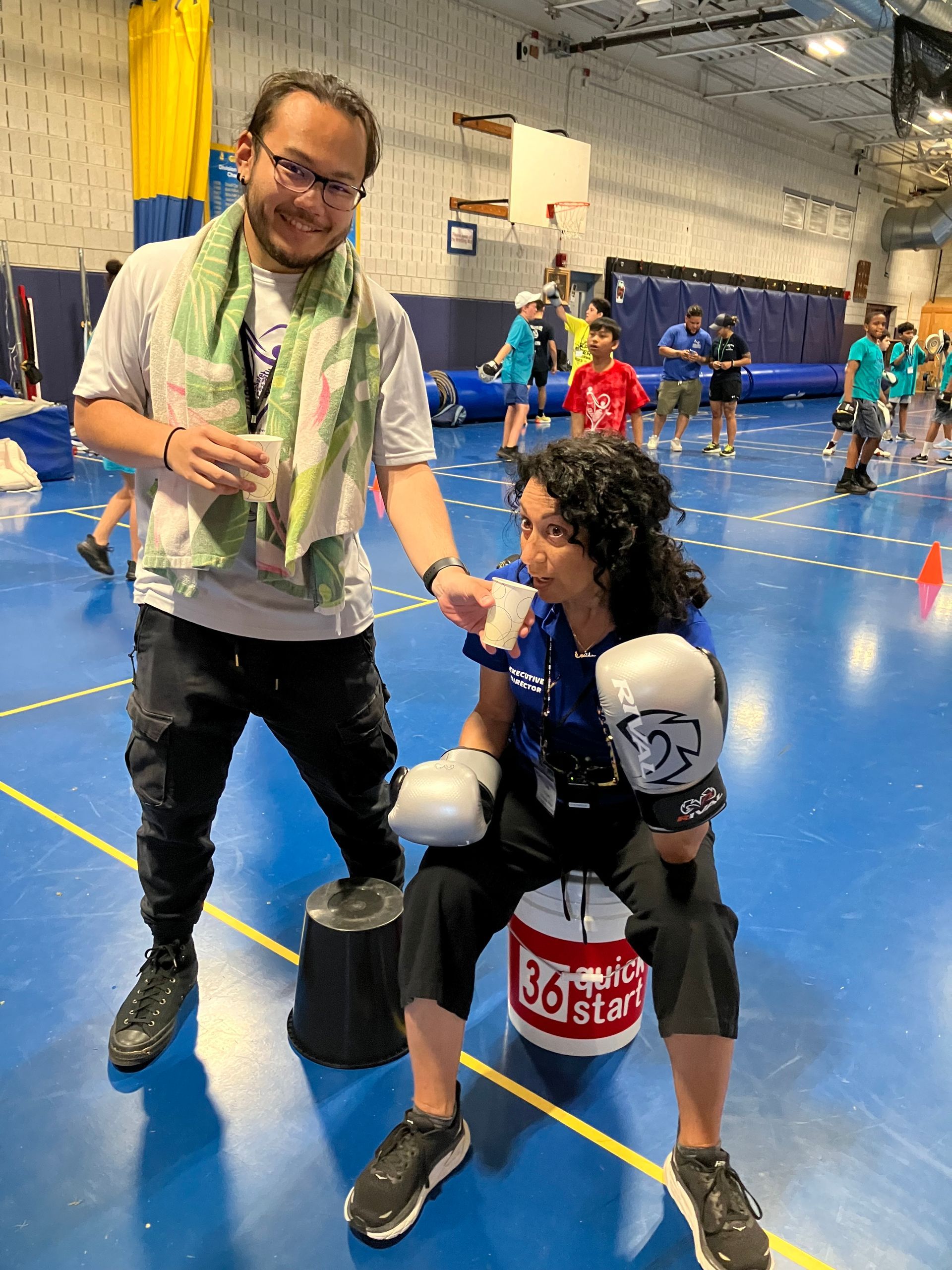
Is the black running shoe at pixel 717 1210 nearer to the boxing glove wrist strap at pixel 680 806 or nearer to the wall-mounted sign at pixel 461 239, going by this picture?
the boxing glove wrist strap at pixel 680 806

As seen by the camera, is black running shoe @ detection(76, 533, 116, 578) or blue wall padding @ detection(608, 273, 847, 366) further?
blue wall padding @ detection(608, 273, 847, 366)

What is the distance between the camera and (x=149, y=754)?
184cm

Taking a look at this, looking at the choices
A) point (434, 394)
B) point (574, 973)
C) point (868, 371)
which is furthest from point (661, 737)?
point (434, 394)

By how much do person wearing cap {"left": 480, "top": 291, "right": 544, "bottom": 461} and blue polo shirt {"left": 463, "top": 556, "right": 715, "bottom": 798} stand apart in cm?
800

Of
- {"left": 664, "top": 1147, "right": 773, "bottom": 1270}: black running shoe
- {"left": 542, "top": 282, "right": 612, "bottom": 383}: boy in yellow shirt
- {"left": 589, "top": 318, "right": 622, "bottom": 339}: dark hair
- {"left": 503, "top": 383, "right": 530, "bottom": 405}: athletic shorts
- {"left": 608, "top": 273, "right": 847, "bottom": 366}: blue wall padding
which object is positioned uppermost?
{"left": 608, "top": 273, "right": 847, "bottom": 366}: blue wall padding

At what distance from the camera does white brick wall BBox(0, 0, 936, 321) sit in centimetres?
927

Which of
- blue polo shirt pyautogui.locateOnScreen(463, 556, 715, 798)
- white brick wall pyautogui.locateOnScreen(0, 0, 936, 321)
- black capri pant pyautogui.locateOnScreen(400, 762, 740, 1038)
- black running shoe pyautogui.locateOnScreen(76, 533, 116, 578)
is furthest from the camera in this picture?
white brick wall pyautogui.locateOnScreen(0, 0, 936, 321)

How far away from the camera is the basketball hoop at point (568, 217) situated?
47.5 feet

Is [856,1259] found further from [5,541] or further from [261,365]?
[5,541]

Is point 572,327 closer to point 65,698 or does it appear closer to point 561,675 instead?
point 65,698

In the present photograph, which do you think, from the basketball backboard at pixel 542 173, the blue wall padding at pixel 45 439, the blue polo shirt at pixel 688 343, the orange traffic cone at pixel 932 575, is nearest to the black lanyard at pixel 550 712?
the orange traffic cone at pixel 932 575

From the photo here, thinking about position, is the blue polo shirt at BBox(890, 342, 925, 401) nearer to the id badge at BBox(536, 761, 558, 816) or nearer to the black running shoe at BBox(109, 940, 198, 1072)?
the id badge at BBox(536, 761, 558, 816)

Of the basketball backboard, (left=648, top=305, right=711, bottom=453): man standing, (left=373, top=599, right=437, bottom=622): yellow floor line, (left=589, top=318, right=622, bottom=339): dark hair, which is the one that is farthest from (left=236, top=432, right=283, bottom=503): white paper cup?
the basketball backboard

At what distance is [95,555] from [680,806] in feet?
14.9
